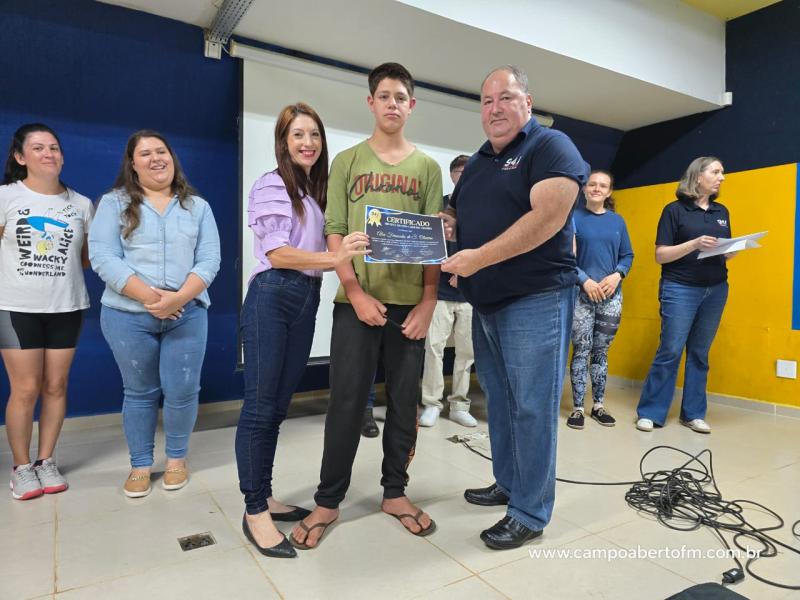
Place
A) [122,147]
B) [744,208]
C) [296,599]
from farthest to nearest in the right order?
[744,208] < [122,147] < [296,599]

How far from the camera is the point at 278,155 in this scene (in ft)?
5.51

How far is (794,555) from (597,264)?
1.99 m

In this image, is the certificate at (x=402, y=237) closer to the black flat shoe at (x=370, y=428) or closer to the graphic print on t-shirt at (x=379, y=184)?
the graphic print on t-shirt at (x=379, y=184)

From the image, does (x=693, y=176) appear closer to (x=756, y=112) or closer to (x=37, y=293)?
(x=756, y=112)

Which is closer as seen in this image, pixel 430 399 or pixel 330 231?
pixel 330 231

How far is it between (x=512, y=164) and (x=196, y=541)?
1629mm

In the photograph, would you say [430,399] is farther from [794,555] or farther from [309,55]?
[309,55]

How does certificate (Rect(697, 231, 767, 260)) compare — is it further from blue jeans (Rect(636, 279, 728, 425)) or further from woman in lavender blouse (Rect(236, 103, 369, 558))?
woman in lavender blouse (Rect(236, 103, 369, 558))

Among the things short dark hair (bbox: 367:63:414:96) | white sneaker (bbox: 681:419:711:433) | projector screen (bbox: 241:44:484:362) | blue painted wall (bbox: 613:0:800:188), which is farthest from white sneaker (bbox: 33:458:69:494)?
blue painted wall (bbox: 613:0:800:188)

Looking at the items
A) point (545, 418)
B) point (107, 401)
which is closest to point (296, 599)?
point (545, 418)

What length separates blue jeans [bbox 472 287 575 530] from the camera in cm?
162

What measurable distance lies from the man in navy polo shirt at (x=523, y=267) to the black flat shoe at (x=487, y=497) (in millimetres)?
285

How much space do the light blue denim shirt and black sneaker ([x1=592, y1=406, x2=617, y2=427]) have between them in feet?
8.29

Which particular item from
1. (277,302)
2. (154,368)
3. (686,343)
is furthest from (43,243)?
(686,343)
